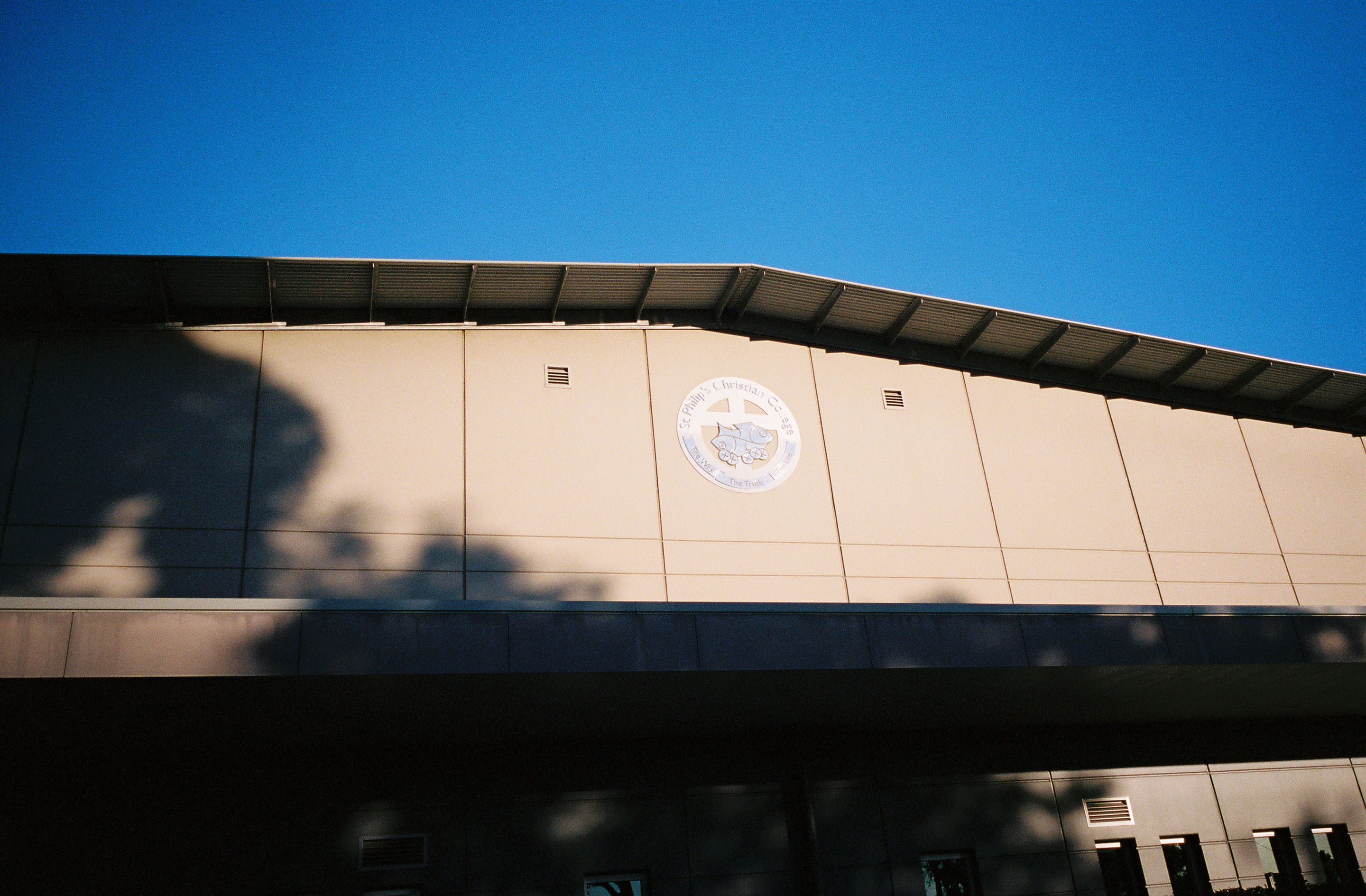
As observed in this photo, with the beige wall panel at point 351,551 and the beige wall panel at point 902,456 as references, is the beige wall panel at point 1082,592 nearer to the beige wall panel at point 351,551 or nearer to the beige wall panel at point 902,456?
the beige wall panel at point 902,456

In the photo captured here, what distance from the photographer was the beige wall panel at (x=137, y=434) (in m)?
12.8

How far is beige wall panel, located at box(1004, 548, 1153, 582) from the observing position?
16391 millimetres

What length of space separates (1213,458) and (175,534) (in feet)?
55.9

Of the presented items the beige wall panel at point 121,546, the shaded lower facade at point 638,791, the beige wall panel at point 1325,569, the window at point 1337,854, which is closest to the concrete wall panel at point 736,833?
the shaded lower facade at point 638,791

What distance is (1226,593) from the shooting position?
1747 centimetres

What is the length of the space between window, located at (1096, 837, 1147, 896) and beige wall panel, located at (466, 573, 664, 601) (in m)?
6.92

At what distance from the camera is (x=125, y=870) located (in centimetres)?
1043

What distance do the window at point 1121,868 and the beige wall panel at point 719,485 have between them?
18.3 ft

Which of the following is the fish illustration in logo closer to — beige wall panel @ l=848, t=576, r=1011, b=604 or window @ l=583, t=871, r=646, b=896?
beige wall panel @ l=848, t=576, r=1011, b=604

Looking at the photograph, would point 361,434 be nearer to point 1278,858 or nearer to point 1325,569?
point 1278,858

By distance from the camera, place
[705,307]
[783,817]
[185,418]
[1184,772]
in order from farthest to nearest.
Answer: [705,307] → [1184,772] → [185,418] → [783,817]

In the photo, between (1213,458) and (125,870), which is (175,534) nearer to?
(125,870)

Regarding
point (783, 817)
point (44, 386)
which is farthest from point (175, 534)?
point (783, 817)

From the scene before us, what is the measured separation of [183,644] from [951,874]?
381 inches
